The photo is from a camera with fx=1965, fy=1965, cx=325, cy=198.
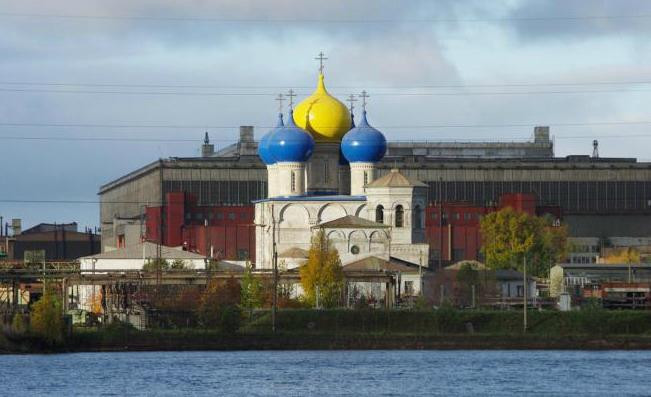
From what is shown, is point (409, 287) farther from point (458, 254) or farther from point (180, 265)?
point (458, 254)

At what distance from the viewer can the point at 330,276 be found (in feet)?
375

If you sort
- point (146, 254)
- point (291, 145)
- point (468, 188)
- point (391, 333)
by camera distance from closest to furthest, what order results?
point (391, 333), point (146, 254), point (291, 145), point (468, 188)

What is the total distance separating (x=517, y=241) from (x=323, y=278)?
126 feet

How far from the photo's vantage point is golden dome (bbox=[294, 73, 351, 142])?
5477 inches

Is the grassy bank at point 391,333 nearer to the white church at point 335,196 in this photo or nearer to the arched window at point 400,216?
the white church at point 335,196

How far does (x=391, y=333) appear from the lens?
331 feet

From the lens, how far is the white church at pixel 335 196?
420ft

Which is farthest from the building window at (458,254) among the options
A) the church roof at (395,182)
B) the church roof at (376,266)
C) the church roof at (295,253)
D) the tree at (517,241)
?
the church roof at (376,266)

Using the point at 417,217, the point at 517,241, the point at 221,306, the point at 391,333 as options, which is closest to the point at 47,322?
the point at 221,306

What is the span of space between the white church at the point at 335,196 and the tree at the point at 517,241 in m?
15.0

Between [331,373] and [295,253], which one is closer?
[331,373]

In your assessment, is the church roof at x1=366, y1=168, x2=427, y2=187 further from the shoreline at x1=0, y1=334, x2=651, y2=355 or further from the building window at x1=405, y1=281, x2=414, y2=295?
the shoreline at x1=0, y1=334, x2=651, y2=355

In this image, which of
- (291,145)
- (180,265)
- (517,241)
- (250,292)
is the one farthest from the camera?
(517,241)

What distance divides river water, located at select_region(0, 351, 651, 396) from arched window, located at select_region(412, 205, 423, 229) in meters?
35.2
